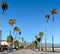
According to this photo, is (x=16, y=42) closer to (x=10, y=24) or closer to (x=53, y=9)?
(x=10, y=24)

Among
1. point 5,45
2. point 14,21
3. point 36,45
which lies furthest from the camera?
point 36,45

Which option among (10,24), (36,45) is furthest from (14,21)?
(36,45)

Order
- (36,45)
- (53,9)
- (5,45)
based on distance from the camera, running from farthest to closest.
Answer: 1. (36,45)
2. (5,45)
3. (53,9)

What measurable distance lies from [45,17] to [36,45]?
215ft

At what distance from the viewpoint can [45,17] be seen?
12494 centimetres

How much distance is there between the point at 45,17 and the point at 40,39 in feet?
154

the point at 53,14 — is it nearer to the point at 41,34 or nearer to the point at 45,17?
the point at 45,17

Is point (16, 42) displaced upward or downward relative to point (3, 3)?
downward

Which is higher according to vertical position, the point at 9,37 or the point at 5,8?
the point at 5,8

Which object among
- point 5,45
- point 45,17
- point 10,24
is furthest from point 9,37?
point 5,45

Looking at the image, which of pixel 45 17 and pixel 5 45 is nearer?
pixel 45 17

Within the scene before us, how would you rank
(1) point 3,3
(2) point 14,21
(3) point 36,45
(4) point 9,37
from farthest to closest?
(3) point 36,45 → (4) point 9,37 → (2) point 14,21 → (1) point 3,3

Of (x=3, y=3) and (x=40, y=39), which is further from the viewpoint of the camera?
(x=40, y=39)

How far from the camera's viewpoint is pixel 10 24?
123875mm
